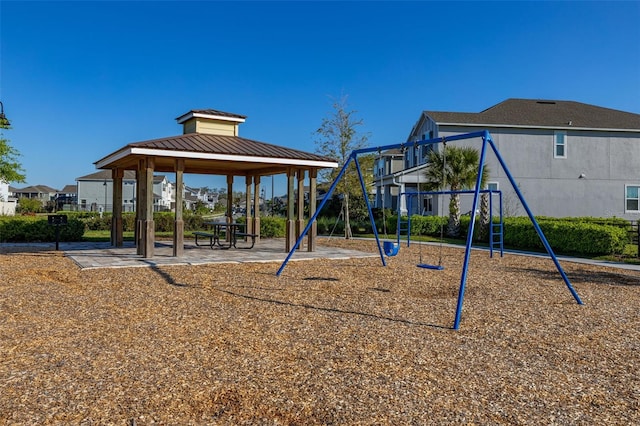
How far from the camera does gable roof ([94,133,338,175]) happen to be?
42.3 feet

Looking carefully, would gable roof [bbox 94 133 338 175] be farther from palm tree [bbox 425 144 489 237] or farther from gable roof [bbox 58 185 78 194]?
gable roof [bbox 58 185 78 194]

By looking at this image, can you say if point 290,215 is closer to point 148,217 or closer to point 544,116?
point 148,217

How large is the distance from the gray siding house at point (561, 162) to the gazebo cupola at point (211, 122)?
43.1ft

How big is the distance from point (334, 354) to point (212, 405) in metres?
1.72

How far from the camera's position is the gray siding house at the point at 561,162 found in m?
27.8

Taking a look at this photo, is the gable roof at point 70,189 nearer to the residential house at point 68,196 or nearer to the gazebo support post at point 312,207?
the residential house at point 68,196

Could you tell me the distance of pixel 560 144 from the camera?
28.2m

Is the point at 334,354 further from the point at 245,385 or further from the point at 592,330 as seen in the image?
the point at 592,330

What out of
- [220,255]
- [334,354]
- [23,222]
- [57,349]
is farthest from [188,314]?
[23,222]

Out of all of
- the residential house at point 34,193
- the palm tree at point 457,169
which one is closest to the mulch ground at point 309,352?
the palm tree at point 457,169

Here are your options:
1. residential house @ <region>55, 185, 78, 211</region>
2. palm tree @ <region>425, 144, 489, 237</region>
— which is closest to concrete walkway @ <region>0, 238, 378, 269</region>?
palm tree @ <region>425, 144, 489, 237</region>

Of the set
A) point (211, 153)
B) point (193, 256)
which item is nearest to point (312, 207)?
point (211, 153)

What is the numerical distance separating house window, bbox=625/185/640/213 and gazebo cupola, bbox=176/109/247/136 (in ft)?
74.8

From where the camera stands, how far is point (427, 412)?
4023 mm
